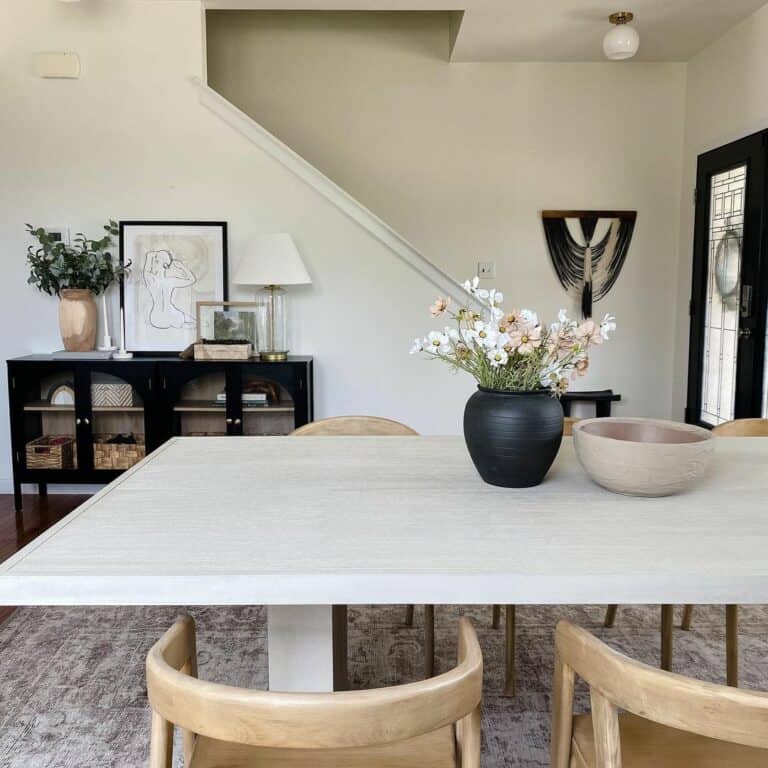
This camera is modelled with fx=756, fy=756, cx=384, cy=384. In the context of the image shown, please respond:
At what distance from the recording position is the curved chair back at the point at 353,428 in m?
2.34

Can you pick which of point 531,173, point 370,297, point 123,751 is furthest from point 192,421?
point 531,173

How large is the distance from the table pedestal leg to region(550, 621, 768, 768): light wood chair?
0.41 metres

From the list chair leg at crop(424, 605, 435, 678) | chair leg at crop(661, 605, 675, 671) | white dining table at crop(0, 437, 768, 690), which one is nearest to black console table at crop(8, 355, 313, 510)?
chair leg at crop(424, 605, 435, 678)

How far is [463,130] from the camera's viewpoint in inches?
215

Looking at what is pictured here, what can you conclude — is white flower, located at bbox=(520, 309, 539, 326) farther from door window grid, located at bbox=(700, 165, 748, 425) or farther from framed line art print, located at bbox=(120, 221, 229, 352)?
door window grid, located at bbox=(700, 165, 748, 425)

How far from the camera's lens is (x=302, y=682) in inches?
54.0

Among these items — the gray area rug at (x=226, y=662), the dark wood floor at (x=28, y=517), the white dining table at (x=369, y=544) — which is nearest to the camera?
the white dining table at (x=369, y=544)

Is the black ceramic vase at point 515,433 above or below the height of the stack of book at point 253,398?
above

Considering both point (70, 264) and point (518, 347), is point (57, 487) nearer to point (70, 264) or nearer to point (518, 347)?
point (70, 264)

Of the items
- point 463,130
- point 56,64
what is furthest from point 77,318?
point 463,130

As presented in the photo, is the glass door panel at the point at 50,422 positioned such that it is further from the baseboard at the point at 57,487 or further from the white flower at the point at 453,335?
the white flower at the point at 453,335

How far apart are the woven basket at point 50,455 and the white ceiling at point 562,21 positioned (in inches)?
104

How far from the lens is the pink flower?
1.53 meters

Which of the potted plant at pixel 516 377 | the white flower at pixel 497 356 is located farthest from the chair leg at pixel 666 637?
the white flower at pixel 497 356
